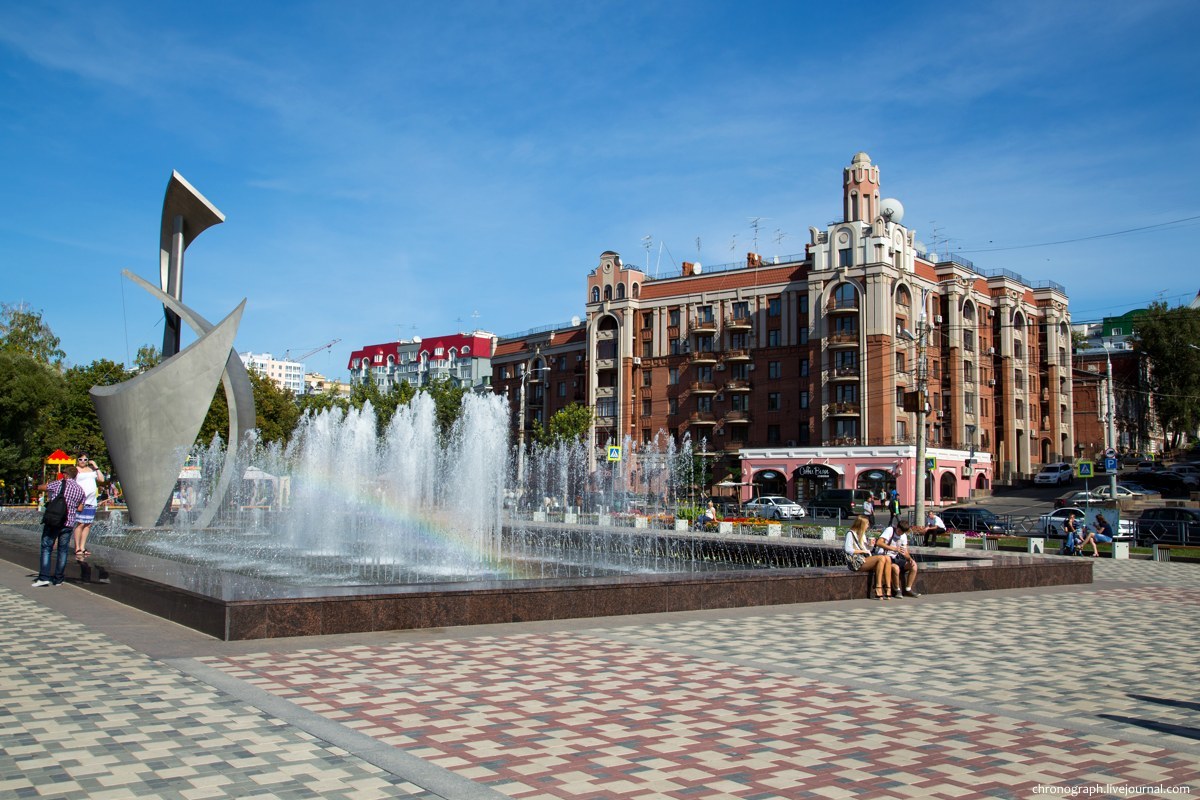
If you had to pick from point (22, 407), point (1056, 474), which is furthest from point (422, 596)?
point (1056, 474)

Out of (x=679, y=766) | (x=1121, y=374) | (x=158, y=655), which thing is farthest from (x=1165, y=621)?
(x=1121, y=374)

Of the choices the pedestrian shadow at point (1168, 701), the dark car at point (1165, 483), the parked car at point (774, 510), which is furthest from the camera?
the dark car at point (1165, 483)

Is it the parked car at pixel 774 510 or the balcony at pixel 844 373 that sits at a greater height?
the balcony at pixel 844 373

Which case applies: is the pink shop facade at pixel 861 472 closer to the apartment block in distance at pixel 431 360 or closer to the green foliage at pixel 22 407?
the green foliage at pixel 22 407

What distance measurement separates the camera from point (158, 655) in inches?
333

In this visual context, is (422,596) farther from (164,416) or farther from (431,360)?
(431,360)

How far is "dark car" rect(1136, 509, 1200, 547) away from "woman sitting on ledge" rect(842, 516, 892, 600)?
59.7 feet

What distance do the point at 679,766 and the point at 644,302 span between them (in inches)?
2328

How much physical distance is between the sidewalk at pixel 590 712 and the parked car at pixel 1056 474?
52.9m

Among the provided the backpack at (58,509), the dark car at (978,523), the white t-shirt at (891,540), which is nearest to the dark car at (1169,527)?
the dark car at (978,523)

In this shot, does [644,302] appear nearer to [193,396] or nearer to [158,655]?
[193,396]

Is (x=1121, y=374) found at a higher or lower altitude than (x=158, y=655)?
higher

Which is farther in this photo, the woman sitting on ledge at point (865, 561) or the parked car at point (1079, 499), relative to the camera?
the parked car at point (1079, 499)

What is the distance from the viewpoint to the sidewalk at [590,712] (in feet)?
17.2
